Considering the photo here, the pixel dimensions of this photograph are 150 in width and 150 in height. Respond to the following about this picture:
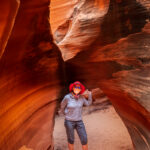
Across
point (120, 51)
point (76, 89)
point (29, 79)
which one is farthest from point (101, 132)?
point (120, 51)

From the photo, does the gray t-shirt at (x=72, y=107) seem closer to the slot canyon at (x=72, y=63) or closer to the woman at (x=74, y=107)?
the woman at (x=74, y=107)

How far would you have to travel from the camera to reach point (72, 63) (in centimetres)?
358

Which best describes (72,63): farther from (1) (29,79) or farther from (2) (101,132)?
(2) (101,132)

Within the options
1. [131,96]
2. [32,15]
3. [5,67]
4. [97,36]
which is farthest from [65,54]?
[131,96]

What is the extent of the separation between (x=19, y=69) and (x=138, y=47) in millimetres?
1771

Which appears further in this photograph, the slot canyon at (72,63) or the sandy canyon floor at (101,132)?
the sandy canyon floor at (101,132)

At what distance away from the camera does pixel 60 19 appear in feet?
17.3

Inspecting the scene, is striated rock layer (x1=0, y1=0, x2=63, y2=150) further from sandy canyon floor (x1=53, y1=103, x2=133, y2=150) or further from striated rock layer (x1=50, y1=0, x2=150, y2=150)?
sandy canyon floor (x1=53, y1=103, x2=133, y2=150)

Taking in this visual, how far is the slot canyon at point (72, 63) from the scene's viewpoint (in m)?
2.75

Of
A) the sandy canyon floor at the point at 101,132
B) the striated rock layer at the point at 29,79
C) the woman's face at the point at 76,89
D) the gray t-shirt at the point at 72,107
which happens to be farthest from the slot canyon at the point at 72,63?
the sandy canyon floor at the point at 101,132

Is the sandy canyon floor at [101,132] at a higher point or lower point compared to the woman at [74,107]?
lower

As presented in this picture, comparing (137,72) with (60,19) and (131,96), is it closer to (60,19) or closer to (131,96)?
(131,96)

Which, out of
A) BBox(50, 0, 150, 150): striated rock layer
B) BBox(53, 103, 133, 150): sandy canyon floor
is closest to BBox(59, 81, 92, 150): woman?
BBox(50, 0, 150, 150): striated rock layer

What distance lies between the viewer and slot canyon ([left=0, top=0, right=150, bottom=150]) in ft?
9.01
